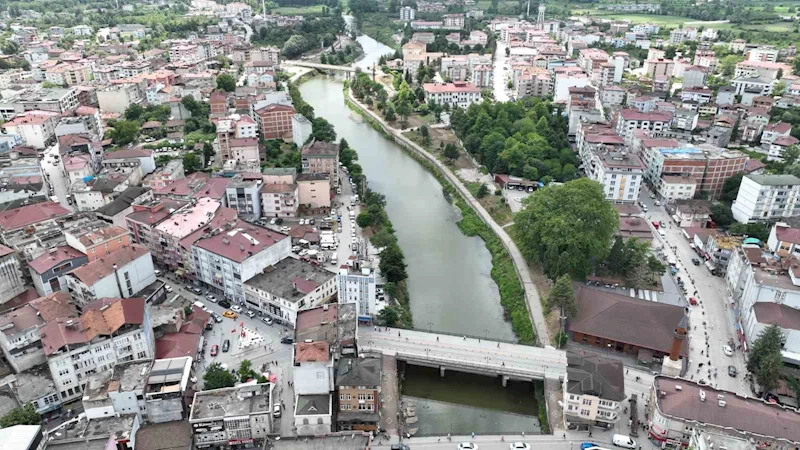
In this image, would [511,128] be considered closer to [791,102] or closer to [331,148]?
[331,148]

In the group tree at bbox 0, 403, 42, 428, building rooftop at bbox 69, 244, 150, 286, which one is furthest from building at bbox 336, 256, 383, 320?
tree at bbox 0, 403, 42, 428

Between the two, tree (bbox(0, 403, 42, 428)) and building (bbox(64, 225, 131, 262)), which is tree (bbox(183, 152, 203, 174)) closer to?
building (bbox(64, 225, 131, 262))

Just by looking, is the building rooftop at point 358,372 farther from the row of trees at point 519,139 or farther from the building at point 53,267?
the row of trees at point 519,139

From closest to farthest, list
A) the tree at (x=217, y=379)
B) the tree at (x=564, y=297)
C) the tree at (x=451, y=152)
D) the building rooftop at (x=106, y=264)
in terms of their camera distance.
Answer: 1. the tree at (x=217, y=379)
2. the building rooftop at (x=106, y=264)
3. the tree at (x=564, y=297)
4. the tree at (x=451, y=152)

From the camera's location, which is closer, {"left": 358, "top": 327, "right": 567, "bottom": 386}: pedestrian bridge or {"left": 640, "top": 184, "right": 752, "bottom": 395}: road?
{"left": 640, "top": 184, "right": 752, "bottom": 395}: road

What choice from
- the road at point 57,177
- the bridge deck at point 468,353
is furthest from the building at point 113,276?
the road at point 57,177
